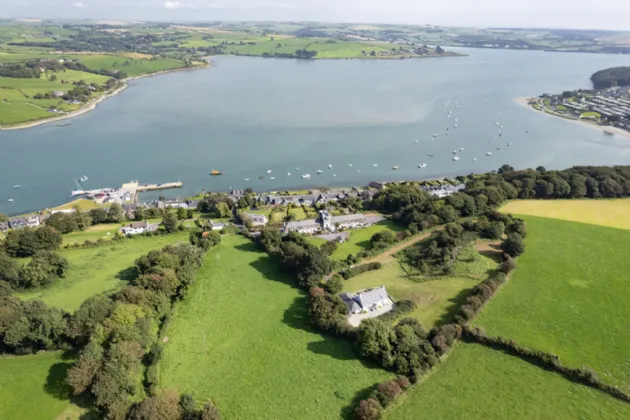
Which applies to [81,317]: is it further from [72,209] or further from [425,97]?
[425,97]

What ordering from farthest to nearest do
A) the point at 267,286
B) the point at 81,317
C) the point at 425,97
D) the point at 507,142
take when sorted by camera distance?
the point at 425,97
the point at 507,142
the point at 267,286
the point at 81,317

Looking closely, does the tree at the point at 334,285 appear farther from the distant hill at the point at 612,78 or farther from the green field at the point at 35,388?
the distant hill at the point at 612,78

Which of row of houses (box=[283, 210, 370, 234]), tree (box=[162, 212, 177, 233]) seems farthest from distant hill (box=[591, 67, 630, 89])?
tree (box=[162, 212, 177, 233])

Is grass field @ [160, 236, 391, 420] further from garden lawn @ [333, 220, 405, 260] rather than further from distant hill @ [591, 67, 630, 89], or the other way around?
distant hill @ [591, 67, 630, 89]

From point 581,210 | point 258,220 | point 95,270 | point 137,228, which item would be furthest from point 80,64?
point 581,210

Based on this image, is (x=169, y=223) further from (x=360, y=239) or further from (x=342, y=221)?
(x=360, y=239)

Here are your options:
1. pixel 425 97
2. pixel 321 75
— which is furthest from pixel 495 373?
pixel 321 75
